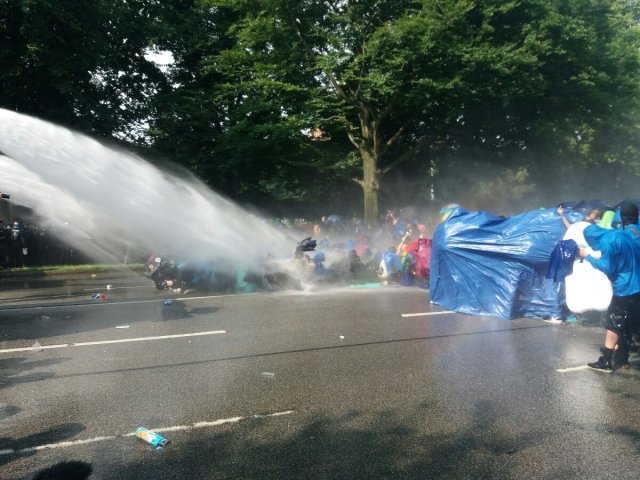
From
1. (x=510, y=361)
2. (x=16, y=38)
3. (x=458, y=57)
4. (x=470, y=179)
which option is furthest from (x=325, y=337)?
(x=470, y=179)

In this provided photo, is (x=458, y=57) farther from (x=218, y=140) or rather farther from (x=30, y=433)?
(x=30, y=433)

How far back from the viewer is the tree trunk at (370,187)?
1903 cm

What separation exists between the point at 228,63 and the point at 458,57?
306 inches

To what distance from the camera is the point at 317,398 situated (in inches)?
199

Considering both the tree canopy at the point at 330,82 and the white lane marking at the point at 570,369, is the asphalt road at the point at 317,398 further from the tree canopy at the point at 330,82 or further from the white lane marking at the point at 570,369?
the tree canopy at the point at 330,82

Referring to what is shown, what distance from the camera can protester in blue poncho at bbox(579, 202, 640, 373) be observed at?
5531 mm

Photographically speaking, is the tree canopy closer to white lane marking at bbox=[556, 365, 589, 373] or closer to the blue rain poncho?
the blue rain poncho

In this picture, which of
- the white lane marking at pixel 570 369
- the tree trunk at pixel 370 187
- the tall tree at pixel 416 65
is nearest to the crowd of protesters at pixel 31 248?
the tall tree at pixel 416 65

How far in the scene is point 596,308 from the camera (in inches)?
291

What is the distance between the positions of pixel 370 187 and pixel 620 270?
1389 cm

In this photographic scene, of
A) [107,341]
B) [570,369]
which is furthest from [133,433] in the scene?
[570,369]

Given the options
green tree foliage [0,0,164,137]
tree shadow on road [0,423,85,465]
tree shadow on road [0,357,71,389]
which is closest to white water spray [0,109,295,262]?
tree shadow on road [0,357,71,389]

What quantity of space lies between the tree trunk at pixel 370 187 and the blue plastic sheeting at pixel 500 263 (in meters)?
9.39

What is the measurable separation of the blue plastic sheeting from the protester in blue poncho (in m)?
2.53
